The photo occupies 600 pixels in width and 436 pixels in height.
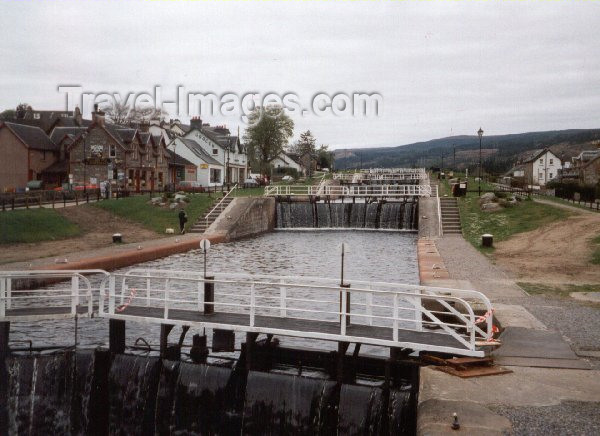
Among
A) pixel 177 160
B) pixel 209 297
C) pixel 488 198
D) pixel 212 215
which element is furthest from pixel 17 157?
pixel 209 297

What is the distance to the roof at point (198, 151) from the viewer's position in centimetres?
8488

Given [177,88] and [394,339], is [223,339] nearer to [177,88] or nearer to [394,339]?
[394,339]

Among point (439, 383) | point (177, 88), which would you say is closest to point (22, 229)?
point (177, 88)

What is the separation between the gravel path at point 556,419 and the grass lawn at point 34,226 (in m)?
32.8

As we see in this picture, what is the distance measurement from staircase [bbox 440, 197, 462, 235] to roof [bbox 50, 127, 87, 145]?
145ft

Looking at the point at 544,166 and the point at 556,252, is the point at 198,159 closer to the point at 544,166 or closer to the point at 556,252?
the point at 556,252

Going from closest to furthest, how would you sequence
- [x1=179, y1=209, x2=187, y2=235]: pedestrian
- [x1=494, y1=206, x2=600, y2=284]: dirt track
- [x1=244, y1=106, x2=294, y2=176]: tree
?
[x1=494, y1=206, x2=600, y2=284]: dirt track < [x1=179, y1=209, x2=187, y2=235]: pedestrian < [x1=244, y1=106, x2=294, y2=176]: tree

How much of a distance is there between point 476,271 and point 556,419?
17.3m

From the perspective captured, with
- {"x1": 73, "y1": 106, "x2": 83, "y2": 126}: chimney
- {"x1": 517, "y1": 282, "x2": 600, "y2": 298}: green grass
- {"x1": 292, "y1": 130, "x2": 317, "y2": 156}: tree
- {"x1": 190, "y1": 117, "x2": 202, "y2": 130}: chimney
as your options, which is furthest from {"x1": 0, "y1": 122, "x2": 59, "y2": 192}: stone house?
{"x1": 292, "y1": 130, "x2": 317, "y2": 156}: tree

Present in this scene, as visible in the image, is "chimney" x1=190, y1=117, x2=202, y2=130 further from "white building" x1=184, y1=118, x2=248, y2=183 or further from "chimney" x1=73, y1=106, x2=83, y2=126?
"chimney" x1=73, y1=106, x2=83, y2=126

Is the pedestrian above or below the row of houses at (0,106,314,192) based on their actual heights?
below

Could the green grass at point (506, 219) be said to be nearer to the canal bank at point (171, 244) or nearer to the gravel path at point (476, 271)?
the gravel path at point (476, 271)

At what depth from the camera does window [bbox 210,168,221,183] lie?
3462 inches

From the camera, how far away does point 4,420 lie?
15.0 metres
